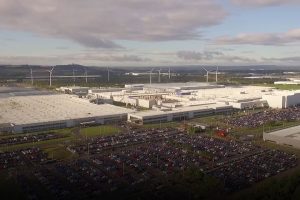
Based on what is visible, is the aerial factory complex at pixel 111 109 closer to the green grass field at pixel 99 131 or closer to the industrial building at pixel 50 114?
the industrial building at pixel 50 114

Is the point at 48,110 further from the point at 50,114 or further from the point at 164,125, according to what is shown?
the point at 164,125

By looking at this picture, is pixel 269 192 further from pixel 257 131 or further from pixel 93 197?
pixel 257 131

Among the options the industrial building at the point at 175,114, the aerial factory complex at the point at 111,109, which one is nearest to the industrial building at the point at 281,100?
the aerial factory complex at the point at 111,109

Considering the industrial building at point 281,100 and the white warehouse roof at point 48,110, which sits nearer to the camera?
the white warehouse roof at point 48,110

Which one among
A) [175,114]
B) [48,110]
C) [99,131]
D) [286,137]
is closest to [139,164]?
[99,131]

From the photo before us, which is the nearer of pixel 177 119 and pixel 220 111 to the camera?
pixel 177 119

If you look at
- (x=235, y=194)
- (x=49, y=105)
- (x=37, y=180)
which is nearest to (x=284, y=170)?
(x=235, y=194)

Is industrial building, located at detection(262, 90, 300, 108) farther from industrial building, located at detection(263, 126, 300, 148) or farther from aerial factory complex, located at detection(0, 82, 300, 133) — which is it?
industrial building, located at detection(263, 126, 300, 148)
